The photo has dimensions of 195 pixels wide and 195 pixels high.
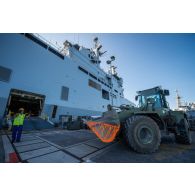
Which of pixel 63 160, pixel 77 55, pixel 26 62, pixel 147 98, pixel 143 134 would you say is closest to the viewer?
pixel 63 160

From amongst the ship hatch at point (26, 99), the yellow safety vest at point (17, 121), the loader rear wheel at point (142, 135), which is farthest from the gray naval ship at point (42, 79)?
the loader rear wheel at point (142, 135)

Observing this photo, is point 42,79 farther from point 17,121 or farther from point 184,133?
point 184,133

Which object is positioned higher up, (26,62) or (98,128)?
(26,62)

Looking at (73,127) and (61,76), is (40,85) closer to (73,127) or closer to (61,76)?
(61,76)

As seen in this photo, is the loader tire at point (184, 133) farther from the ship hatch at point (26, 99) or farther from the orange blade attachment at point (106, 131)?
the ship hatch at point (26, 99)

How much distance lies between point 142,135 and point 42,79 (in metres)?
11.1

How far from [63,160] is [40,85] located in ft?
33.4

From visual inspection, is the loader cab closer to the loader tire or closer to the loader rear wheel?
the loader tire

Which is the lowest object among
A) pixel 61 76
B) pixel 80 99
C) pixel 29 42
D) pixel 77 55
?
pixel 80 99

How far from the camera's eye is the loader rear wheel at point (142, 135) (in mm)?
2775

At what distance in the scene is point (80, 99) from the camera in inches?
602

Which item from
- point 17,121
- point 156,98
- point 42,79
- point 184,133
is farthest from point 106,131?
point 42,79

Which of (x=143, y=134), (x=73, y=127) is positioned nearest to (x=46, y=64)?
(x=73, y=127)

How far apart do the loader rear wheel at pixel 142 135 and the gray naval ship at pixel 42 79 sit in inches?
388
